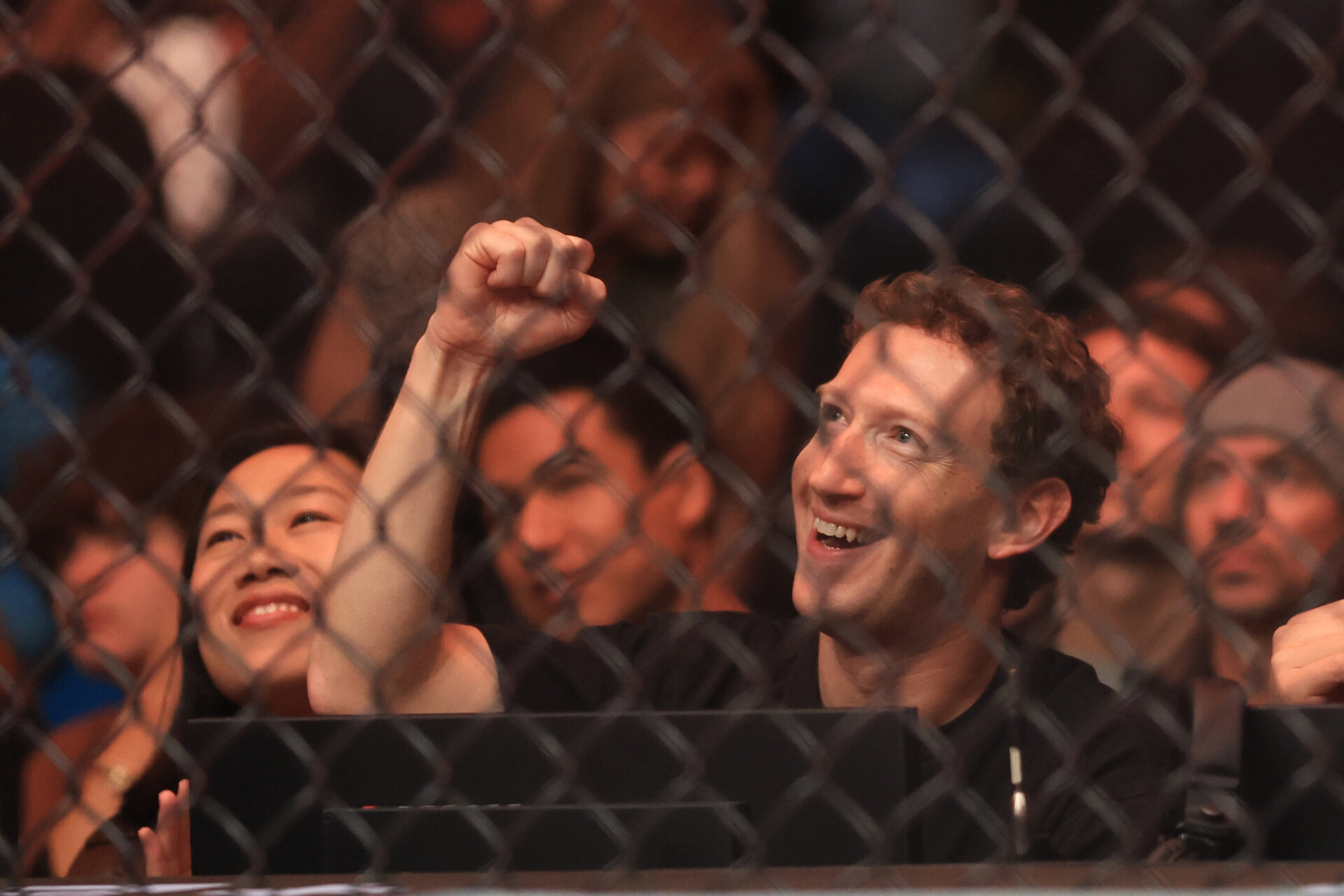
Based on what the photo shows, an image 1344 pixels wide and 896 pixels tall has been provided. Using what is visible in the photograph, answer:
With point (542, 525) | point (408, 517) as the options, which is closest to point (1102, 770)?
point (408, 517)

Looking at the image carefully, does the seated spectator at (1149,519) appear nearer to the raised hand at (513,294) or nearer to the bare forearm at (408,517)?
the raised hand at (513,294)

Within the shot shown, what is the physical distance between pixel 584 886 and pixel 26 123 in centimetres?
194

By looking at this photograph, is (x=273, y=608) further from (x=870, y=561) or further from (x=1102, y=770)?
(x=1102, y=770)

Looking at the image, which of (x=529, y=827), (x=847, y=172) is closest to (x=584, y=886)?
(x=529, y=827)

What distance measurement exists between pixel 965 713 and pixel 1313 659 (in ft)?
1.81

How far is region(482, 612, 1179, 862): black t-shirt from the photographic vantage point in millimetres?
1079

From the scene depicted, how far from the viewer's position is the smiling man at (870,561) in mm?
1325

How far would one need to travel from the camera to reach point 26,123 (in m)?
2.32

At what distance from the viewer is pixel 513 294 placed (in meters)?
1.34

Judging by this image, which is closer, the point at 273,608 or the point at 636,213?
the point at 273,608

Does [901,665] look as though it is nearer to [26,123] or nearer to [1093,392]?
[1093,392]

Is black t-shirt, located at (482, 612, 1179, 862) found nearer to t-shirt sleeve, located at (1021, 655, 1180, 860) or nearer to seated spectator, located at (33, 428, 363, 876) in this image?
t-shirt sleeve, located at (1021, 655, 1180, 860)

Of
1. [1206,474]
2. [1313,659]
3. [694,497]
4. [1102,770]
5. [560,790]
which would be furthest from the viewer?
[694,497]

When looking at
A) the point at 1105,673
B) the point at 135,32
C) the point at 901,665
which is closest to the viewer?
the point at 135,32
